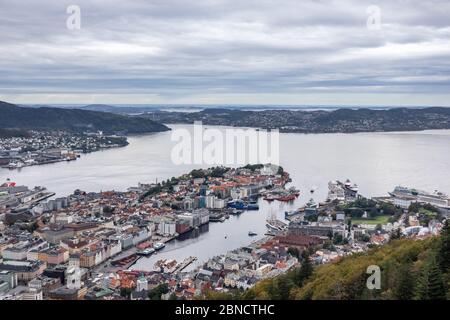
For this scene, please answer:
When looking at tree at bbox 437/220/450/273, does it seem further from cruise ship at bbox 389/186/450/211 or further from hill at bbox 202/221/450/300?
cruise ship at bbox 389/186/450/211

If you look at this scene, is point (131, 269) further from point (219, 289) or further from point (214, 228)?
point (214, 228)

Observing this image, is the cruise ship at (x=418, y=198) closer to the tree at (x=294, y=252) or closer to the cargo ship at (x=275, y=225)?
the cargo ship at (x=275, y=225)

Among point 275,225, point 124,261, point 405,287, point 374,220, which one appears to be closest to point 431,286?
point 405,287

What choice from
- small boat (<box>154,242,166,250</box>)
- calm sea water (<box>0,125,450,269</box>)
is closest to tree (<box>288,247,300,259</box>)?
calm sea water (<box>0,125,450,269</box>)

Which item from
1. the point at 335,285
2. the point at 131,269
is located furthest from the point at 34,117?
the point at 335,285

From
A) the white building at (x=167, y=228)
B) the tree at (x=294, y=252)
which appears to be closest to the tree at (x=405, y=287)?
the tree at (x=294, y=252)

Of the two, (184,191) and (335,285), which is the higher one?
(335,285)
